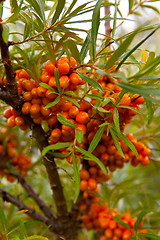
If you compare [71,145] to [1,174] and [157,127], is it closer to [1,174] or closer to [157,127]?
[157,127]

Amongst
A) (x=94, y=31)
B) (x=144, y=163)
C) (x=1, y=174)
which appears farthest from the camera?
(x=1, y=174)

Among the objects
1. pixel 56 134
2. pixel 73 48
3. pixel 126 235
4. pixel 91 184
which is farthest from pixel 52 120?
pixel 126 235

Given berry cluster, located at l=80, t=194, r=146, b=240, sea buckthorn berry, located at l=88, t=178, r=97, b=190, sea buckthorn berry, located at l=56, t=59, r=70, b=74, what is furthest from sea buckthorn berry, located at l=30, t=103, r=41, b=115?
berry cluster, located at l=80, t=194, r=146, b=240

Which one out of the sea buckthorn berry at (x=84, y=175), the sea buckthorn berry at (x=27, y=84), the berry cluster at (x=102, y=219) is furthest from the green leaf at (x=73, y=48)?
the berry cluster at (x=102, y=219)

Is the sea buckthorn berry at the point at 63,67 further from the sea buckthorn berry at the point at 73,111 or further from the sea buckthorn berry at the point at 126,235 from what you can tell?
the sea buckthorn berry at the point at 126,235

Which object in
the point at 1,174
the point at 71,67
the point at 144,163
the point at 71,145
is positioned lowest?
the point at 1,174

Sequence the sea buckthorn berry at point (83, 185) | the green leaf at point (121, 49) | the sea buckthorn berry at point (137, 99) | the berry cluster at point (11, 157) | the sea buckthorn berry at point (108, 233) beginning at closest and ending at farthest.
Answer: the green leaf at point (121, 49) < the sea buckthorn berry at point (137, 99) < the sea buckthorn berry at point (83, 185) < the sea buckthorn berry at point (108, 233) < the berry cluster at point (11, 157)

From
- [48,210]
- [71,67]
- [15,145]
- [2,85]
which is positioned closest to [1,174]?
[15,145]

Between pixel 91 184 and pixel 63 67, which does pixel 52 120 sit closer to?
pixel 63 67
